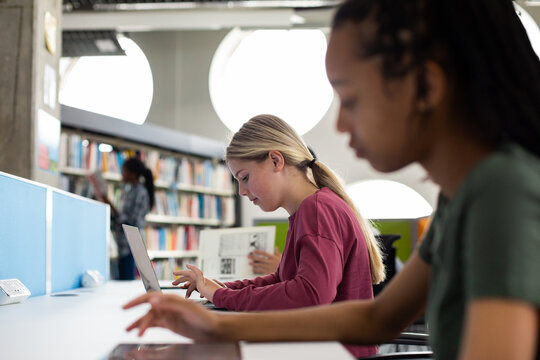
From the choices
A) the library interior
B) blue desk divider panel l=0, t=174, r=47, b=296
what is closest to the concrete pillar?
the library interior

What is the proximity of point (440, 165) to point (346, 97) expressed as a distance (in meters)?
0.13

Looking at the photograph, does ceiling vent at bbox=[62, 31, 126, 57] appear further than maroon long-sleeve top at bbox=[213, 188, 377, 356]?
Yes

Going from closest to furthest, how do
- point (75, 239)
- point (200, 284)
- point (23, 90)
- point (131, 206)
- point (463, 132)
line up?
point (463, 132), point (200, 284), point (75, 239), point (23, 90), point (131, 206)

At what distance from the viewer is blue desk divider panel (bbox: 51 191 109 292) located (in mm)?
2153

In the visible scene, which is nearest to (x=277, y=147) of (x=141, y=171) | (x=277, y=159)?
(x=277, y=159)

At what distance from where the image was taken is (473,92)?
0.57 m

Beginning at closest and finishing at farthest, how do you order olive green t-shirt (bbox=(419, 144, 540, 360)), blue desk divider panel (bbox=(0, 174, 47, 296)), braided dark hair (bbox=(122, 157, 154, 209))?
olive green t-shirt (bbox=(419, 144, 540, 360))
blue desk divider panel (bbox=(0, 174, 47, 296))
braided dark hair (bbox=(122, 157, 154, 209))

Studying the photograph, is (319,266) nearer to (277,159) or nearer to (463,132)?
(277,159)

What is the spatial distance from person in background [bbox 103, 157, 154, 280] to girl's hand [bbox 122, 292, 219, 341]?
4077 mm

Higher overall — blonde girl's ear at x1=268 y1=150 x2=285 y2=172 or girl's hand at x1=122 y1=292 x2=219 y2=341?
blonde girl's ear at x1=268 y1=150 x2=285 y2=172

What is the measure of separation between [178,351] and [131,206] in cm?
422

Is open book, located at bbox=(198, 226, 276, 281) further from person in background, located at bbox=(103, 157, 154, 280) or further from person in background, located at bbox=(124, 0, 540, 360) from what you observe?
person in background, located at bbox=(103, 157, 154, 280)

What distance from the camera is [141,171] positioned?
196 inches

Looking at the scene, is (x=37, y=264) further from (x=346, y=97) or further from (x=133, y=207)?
(x=133, y=207)
